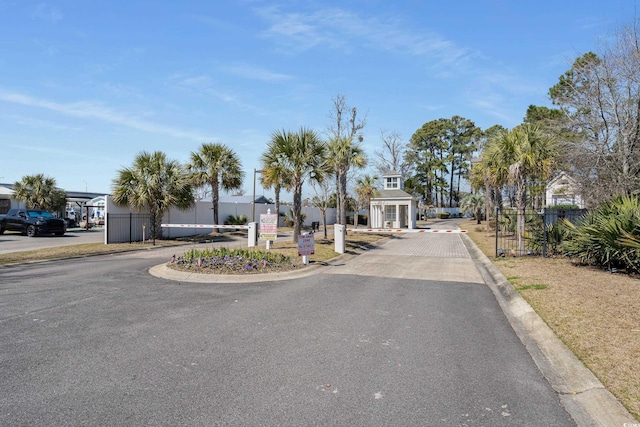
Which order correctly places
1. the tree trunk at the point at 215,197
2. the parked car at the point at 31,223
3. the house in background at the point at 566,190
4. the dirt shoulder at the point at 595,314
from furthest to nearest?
the tree trunk at the point at 215,197
the parked car at the point at 31,223
the house in background at the point at 566,190
the dirt shoulder at the point at 595,314

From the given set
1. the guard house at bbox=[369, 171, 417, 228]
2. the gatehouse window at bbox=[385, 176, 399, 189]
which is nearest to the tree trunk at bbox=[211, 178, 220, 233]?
the guard house at bbox=[369, 171, 417, 228]

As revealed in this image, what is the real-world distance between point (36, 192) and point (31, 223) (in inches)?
327

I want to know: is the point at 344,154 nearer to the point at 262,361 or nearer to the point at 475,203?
the point at 262,361

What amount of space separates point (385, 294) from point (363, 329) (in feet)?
9.51

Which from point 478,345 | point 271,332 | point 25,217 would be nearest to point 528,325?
point 478,345

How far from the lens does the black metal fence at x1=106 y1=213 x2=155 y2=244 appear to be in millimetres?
20766

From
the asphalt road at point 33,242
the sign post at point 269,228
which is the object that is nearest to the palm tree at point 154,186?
the asphalt road at point 33,242

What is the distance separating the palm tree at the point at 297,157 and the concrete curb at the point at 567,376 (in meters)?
11.8

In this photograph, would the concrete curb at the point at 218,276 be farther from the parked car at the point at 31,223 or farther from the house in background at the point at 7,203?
the house in background at the point at 7,203

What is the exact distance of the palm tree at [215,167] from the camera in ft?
91.1

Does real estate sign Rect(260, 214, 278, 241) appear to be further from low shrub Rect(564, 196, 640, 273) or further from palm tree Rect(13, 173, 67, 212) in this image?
palm tree Rect(13, 173, 67, 212)

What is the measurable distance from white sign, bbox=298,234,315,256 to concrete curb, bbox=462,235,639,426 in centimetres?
647

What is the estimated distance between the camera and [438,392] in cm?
423

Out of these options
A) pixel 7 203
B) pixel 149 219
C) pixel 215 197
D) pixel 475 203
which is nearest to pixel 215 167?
pixel 215 197
